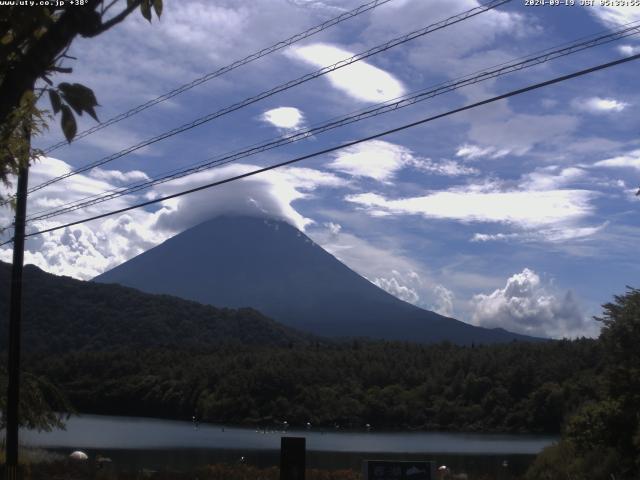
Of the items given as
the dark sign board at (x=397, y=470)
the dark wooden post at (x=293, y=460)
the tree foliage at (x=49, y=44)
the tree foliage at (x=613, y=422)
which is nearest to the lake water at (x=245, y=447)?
the tree foliage at (x=613, y=422)

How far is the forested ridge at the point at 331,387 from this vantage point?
94188 mm

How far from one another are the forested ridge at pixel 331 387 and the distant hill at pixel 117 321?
1205 centimetres

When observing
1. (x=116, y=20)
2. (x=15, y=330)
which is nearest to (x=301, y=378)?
(x=15, y=330)

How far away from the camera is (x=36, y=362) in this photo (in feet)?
288

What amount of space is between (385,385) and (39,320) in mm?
45390

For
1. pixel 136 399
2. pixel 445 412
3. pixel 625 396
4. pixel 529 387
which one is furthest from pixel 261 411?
pixel 625 396

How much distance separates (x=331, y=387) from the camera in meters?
106

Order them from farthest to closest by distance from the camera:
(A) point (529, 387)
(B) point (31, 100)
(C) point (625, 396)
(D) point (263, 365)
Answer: (D) point (263, 365)
(A) point (529, 387)
(C) point (625, 396)
(B) point (31, 100)

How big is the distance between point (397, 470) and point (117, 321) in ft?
414

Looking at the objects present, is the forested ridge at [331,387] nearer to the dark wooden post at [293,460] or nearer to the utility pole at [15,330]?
the utility pole at [15,330]

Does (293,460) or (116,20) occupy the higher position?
(116,20)

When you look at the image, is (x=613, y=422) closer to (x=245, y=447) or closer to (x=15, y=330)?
(x=15, y=330)

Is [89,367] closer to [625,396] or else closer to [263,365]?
[263,365]

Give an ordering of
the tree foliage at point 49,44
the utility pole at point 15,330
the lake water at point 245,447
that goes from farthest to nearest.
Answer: the lake water at point 245,447 < the utility pole at point 15,330 < the tree foliage at point 49,44
